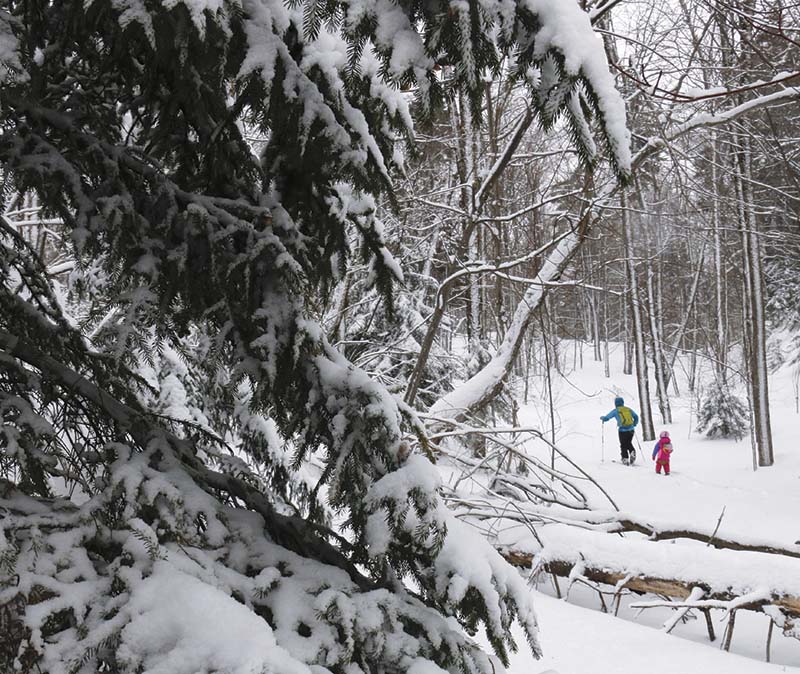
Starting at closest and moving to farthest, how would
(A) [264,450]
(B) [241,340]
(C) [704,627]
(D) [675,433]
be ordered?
(B) [241,340] < (A) [264,450] < (C) [704,627] < (D) [675,433]

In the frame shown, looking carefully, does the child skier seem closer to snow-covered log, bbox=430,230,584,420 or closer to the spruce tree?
snow-covered log, bbox=430,230,584,420

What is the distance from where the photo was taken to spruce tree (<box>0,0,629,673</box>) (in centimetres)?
151

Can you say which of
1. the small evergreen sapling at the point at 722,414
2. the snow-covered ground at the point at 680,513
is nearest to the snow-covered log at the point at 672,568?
the snow-covered ground at the point at 680,513

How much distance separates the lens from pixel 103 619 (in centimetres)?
150

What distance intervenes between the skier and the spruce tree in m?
13.5

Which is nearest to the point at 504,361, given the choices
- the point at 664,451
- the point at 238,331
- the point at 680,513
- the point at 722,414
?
the point at 238,331

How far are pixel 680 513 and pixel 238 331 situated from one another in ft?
33.2

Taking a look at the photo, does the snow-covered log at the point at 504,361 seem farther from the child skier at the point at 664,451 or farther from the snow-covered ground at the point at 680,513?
the child skier at the point at 664,451

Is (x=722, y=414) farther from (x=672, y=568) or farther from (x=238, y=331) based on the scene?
(x=238, y=331)

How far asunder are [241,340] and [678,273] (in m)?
32.4

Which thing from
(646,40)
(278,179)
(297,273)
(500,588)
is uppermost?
(646,40)

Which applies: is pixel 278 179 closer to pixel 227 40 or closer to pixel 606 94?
pixel 227 40

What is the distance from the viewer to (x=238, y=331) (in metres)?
2.00

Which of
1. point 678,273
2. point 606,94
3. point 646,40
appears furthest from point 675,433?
point 606,94
